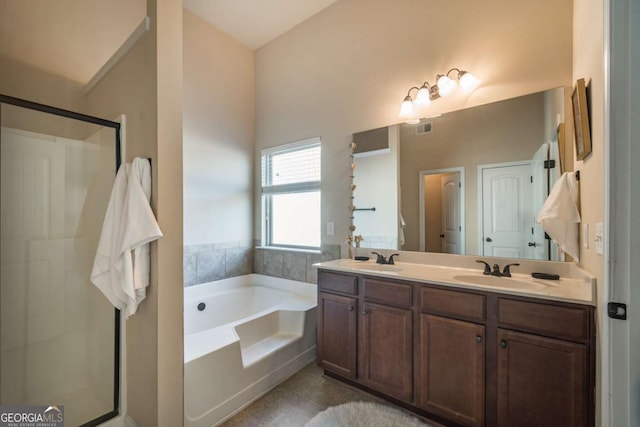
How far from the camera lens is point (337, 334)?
2.12 meters

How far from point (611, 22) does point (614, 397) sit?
55.2 inches

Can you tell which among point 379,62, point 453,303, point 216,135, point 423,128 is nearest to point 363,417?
point 453,303

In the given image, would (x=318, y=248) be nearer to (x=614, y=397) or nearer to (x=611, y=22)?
(x=614, y=397)

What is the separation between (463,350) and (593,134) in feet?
4.28

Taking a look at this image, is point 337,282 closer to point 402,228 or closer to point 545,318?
point 402,228

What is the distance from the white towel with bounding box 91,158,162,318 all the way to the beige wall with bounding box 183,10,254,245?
4.10ft

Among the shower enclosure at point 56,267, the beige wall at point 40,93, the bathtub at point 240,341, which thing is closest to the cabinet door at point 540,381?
the bathtub at point 240,341

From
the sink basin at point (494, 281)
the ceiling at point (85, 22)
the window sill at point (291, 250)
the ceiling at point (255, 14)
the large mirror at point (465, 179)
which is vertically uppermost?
the ceiling at point (255, 14)

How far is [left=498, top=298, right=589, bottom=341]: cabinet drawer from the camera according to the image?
1.25m

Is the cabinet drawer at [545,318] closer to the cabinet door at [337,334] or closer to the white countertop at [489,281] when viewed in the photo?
the white countertop at [489,281]

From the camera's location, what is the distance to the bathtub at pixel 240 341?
5.53 ft

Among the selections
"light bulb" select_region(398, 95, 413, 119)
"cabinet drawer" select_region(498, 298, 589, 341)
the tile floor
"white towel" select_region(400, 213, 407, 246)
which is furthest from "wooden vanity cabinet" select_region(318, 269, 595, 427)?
"light bulb" select_region(398, 95, 413, 119)

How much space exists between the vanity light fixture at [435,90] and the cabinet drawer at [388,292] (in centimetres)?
139

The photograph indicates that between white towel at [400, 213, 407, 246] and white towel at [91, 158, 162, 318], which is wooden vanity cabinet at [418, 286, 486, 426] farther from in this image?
white towel at [91, 158, 162, 318]
